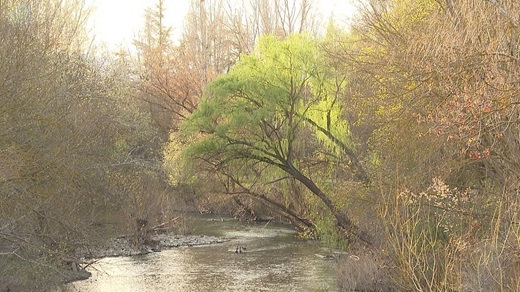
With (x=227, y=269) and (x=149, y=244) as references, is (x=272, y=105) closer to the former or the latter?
(x=227, y=269)

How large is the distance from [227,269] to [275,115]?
20.0ft

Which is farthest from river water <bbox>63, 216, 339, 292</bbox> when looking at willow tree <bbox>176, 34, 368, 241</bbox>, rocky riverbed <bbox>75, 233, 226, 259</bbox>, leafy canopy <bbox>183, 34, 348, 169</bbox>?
leafy canopy <bbox>183, 34, 348, 169</bbox>

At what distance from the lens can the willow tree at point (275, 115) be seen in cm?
2239

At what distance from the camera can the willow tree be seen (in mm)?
22391

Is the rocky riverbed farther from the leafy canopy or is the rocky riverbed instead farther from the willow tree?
the leafy canopy

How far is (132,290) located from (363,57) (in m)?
8.75

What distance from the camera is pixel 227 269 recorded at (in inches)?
780

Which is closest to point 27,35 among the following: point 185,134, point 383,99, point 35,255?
point 35,255

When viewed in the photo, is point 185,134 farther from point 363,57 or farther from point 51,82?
point 51,82

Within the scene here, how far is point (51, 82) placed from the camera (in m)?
11.6

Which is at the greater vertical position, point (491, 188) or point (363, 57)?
point (363, 57)

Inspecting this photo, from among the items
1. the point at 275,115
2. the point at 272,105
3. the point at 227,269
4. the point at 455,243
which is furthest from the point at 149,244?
the point at 455,243

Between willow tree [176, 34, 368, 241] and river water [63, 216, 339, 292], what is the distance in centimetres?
253

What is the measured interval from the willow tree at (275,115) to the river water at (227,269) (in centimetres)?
253
